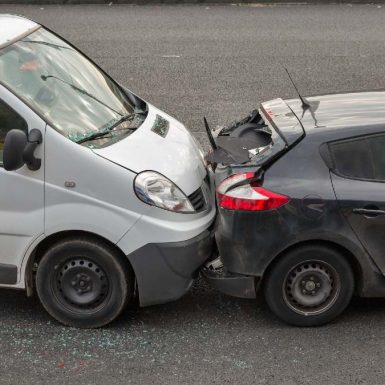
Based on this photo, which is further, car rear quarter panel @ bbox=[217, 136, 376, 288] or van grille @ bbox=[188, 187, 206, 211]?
van grille @ bbox=[188, 187, 206, 211]

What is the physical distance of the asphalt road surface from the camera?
13.3 ft

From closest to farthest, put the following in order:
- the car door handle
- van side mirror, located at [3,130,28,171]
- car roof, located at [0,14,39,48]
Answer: van side mirror, located at [3,130,28,171]
the car door handle
car roof, located at [0,14,39,48]

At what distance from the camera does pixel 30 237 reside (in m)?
4.28

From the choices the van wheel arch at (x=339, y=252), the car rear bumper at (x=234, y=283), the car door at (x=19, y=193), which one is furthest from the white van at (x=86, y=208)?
the van wheel arch at (x=339, y=252)

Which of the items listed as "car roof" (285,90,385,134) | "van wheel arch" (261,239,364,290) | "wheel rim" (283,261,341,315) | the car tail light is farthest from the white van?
"car roof" (285,90,385,134)

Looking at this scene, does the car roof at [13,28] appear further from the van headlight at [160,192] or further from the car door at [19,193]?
the van headlight at [160,192]

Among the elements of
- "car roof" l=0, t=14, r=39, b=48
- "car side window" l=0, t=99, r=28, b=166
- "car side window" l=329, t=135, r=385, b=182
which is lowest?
"car side window" l=329, t=135, r=385, b=182

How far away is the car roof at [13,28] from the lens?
4727 millimetres

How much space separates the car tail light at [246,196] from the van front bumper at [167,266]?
300mm

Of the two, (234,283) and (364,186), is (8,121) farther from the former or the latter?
(364,186)

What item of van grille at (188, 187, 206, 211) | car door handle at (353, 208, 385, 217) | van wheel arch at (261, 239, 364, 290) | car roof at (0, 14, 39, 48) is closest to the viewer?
A: car door handle at (353, 208, 385, 217)

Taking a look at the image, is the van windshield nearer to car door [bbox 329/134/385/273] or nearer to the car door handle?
car door [bbox 329/134/385/273]

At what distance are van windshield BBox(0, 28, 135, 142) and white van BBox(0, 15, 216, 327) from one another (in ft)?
0.04

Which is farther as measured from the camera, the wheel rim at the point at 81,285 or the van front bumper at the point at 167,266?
the wheel rim at the point at 81,285
